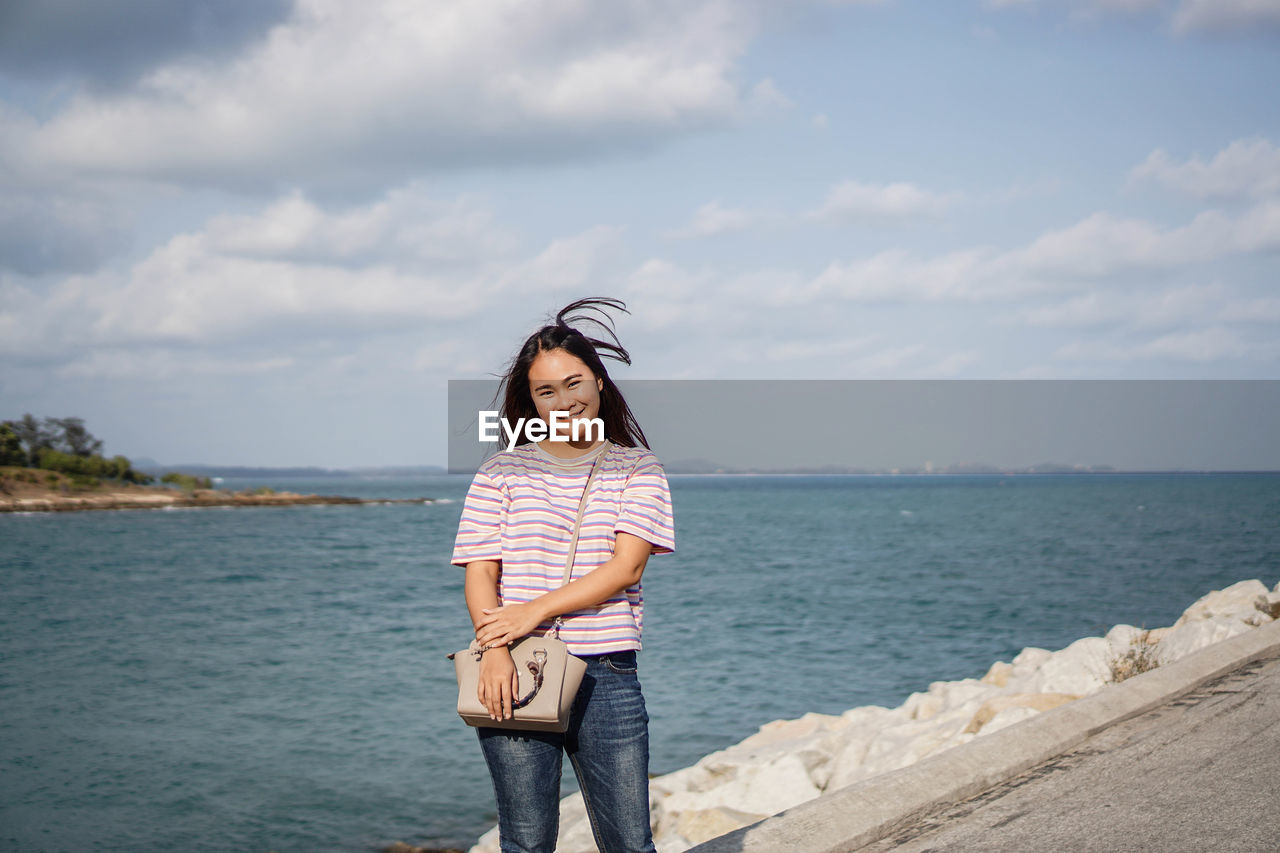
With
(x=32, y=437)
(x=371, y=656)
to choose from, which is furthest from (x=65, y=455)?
(x=371, y=656)

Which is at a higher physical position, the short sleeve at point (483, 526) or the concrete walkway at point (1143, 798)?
the short sleeve at point (483, 526)

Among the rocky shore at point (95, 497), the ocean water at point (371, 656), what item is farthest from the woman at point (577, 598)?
the rocky shore at point (95, 497)

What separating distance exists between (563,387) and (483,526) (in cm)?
39

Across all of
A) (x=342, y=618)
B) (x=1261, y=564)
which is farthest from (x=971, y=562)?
(x=342, y=618)

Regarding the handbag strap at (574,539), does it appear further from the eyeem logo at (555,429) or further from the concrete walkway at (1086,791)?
the concrete walkway at (1086,791)

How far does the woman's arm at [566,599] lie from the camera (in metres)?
2.24

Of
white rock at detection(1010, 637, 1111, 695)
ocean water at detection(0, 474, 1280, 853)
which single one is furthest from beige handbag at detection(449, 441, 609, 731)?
ocean water at detection(0, 474, 1280, 853)

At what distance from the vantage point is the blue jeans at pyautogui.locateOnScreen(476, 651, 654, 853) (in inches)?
92.6

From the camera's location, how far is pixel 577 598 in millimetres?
2271

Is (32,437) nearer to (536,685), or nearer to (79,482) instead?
(79,482)

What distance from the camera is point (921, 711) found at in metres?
9.72

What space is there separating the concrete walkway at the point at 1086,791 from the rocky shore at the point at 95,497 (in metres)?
93.0

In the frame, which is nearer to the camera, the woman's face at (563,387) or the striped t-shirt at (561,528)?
the striped t-shirt at (561,528)

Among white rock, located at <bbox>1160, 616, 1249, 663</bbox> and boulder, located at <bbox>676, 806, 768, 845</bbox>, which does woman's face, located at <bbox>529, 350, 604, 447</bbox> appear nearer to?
boulder, located at <bbox>676, 806, 768, 845</bbox>
